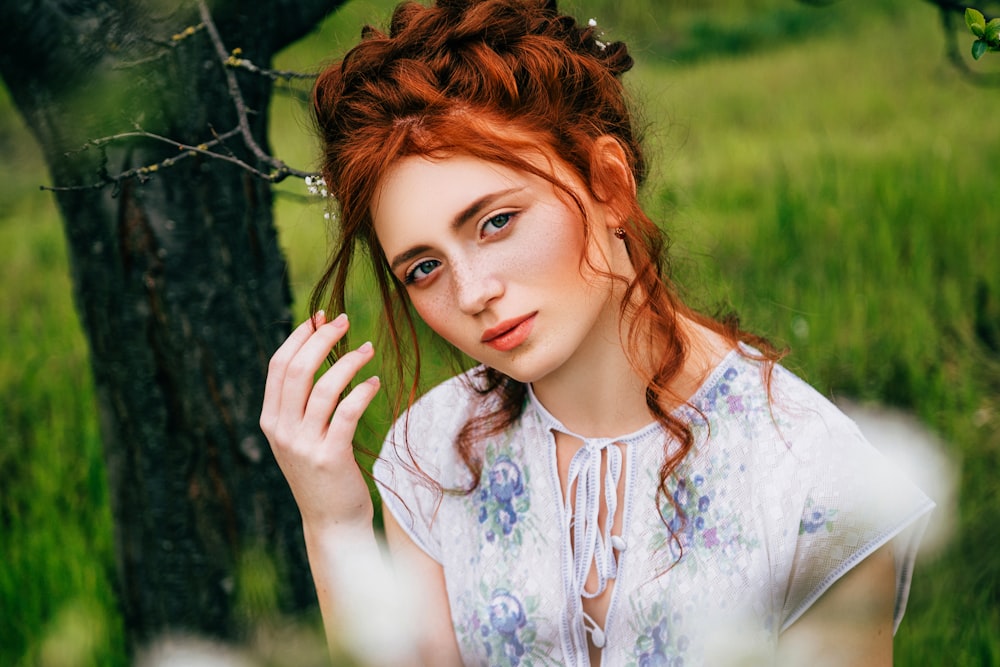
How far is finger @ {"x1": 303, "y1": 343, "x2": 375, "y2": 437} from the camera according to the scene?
1.36 metres

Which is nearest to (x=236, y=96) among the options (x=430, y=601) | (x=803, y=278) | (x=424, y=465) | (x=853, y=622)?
(x=424, y=465)

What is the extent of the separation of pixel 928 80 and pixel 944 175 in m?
1.32

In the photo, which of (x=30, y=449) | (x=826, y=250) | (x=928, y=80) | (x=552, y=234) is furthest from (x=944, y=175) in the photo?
(x=30, y=449)

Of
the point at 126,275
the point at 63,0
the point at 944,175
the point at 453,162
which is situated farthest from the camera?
the point at 944,175

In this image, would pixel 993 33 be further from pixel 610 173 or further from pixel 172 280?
pixel 172 280

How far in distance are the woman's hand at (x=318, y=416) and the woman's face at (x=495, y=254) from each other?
0.15 m

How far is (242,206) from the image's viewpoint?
1947mm

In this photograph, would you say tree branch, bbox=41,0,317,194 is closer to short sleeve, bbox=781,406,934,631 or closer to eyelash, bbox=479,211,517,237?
eyelash, bbox=479,211,517,237

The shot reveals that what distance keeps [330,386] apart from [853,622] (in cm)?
84

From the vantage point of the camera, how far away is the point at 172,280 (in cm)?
192

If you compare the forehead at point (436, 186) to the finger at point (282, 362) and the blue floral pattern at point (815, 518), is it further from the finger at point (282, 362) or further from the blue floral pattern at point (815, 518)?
the blue floral pattern at point (815, 518)

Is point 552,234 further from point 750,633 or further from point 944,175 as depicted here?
point 944,175

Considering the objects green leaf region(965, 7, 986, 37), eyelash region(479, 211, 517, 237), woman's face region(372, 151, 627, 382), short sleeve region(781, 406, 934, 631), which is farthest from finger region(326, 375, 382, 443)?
green leaf region(965, 7, 986, 37)

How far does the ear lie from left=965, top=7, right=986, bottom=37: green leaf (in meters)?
0.49
